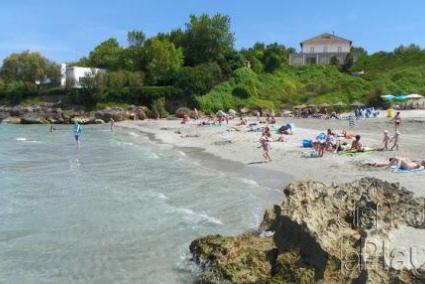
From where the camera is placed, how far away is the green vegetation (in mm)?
72625

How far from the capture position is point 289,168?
73.2 feet

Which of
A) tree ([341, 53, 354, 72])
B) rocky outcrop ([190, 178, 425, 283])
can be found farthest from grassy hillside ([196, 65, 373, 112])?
rocky outcrop ([190, 178, 425, 283])

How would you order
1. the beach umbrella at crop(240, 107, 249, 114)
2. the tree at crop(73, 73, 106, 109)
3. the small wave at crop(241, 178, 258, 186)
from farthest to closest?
1. the tree at crop(73, 73, 106, 109)
2. the beach umbrella at crop(240, 107, 249, 114)
3. the small wave at crop(241, 178, 258, 186)

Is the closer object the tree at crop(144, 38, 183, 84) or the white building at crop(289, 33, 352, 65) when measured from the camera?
the tree at crop(144, 38, 183, 84)

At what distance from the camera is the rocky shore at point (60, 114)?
228 ft

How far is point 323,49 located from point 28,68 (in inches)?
2091

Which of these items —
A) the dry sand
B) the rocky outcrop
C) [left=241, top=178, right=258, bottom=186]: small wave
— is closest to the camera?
the rocky outcrop

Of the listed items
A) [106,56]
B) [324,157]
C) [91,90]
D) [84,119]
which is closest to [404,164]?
[324,157]

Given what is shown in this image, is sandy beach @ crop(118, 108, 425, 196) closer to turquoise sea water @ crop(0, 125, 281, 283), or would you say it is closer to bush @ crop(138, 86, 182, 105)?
turquoise sea water @ crop(0, 125, 281, 283)

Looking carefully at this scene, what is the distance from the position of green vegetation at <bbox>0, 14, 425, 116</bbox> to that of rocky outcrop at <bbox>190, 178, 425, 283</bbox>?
57.9m

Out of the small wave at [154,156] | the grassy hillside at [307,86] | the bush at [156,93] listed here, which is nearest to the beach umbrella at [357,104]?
the grassy hillside at [307,86]

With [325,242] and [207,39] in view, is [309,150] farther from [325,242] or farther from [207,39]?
[207,39]

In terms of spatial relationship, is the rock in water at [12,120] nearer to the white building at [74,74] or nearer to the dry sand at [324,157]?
the white building at [74,74]

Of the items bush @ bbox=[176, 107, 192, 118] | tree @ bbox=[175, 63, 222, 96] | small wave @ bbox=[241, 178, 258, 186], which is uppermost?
tree @ bbox=[175, 63, 222, 96]
